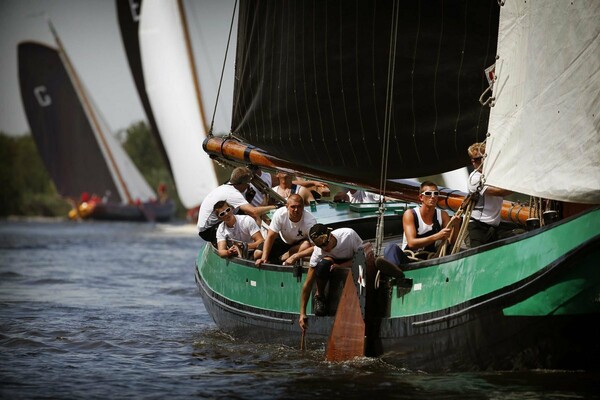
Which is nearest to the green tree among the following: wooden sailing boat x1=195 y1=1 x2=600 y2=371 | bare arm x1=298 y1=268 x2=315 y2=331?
wooden sailing boat x1=195 y1=1 x2=600 y2=371

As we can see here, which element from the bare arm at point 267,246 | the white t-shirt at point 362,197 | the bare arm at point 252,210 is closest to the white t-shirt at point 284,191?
the white t-shirt at point 362,197

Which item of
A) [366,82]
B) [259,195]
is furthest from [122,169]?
[366,82]

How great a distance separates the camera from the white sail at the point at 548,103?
10.2m

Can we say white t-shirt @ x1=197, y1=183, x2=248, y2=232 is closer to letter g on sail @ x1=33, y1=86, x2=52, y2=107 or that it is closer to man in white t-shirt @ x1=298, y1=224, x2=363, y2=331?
man in white t-shirt @ x1=298, y1=224, x2=363, y2=331

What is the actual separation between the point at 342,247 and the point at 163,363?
2256 millimetres

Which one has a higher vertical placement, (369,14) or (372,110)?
(369,14)

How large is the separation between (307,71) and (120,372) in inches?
153

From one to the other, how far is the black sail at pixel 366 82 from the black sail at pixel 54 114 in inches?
1802

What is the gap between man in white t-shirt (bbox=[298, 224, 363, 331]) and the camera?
1192 centimetres

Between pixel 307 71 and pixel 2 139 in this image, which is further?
pixel 2 139

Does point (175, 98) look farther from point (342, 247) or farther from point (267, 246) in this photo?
point (342, 247)

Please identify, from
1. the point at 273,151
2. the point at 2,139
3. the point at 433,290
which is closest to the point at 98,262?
the point at 273,151

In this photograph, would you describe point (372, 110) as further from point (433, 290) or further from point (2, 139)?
point (2, 139)

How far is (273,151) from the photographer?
14430 mm
